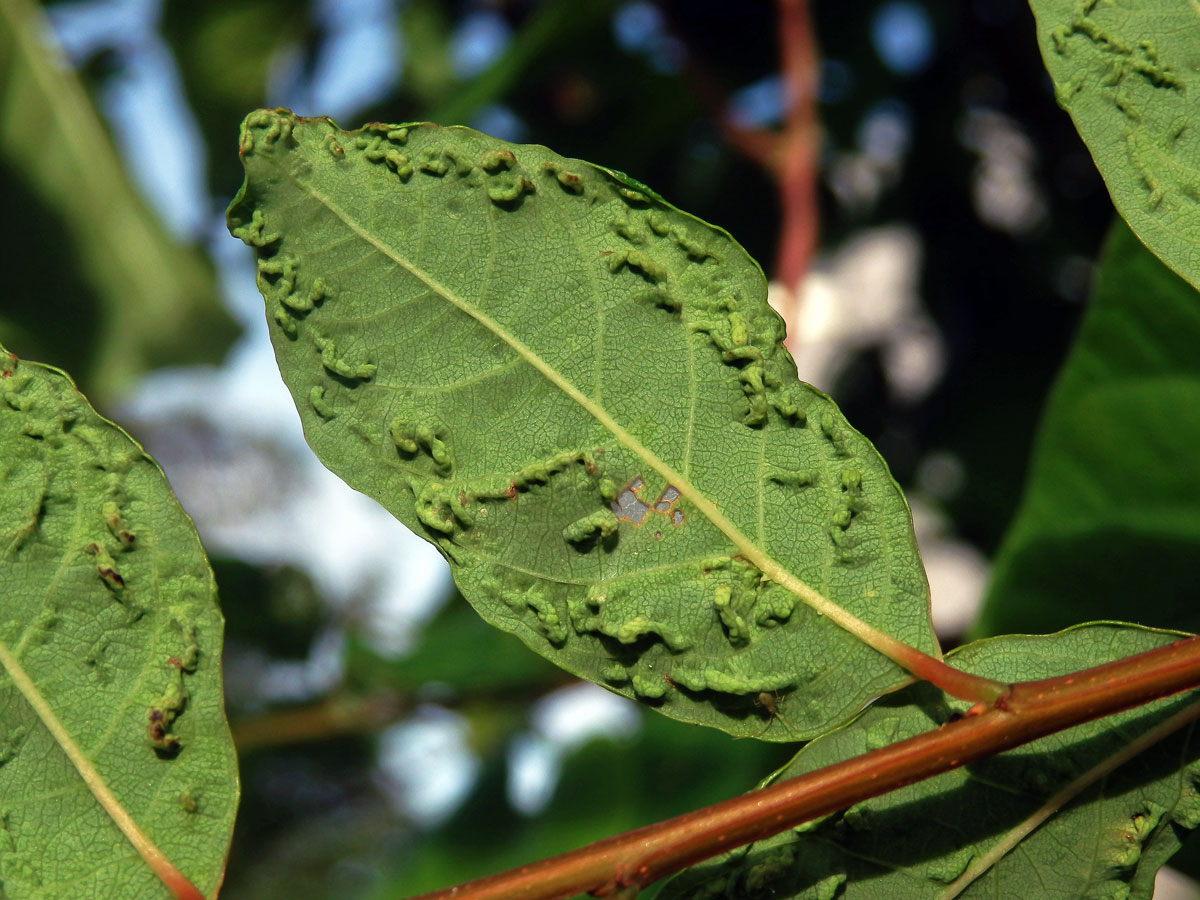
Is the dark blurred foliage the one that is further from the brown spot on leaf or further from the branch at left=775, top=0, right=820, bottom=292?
the brown spot on leaf

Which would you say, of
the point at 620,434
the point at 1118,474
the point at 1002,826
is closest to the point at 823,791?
the point at 1002,826

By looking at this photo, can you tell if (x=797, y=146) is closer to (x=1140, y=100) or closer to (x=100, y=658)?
(x=1140, y=100)

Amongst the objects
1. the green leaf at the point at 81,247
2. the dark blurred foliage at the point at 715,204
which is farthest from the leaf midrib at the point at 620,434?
the green leaf at the point at 81,247

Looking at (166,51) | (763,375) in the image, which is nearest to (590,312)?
(763,375)

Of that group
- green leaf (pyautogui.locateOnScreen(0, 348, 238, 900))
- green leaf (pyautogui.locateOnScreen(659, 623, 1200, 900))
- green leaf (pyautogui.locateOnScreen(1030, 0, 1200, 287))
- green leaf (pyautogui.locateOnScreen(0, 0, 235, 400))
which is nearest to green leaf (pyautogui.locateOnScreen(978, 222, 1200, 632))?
green leaf (pyautogui.locateOnScreen(1030, 0, 1200, 287))

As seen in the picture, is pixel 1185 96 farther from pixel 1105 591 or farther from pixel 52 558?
pixel 52 558

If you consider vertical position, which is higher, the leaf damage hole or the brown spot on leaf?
the leaf damage hole
